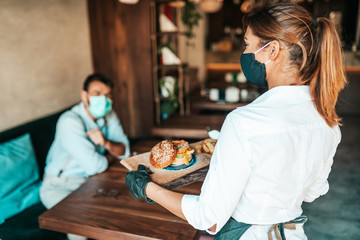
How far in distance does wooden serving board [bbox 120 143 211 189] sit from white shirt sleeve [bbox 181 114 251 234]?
0.37m

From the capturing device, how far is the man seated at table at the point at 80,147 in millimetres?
1952

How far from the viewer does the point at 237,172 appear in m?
0.86

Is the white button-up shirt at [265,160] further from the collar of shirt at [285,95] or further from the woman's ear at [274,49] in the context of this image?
the woman's ear at [274,49]

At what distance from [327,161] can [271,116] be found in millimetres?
377

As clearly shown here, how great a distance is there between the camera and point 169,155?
4.55 ft

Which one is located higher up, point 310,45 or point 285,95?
point 310,45

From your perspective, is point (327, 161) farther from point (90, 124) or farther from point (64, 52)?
point (64, 52)

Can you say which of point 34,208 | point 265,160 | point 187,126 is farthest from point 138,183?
point 187,126

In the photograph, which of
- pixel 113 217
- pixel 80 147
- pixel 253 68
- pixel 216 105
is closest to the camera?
pixel 253 68

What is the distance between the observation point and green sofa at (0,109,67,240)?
173cm

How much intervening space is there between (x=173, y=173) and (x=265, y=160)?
58 cm

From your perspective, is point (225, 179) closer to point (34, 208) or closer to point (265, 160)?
point (265, 160)

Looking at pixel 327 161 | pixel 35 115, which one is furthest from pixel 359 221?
pixel 35 115

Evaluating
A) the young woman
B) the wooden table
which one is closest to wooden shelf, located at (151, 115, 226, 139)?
the wooden table
